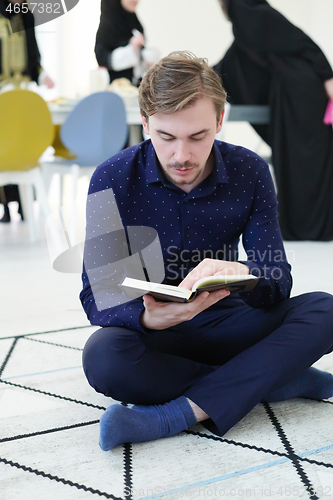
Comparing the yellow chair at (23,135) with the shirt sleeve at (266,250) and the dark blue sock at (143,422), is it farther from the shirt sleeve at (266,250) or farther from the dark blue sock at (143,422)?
the dark blue sock at (143,422)

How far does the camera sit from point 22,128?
2.64m

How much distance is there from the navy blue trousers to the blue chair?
74.2 inches

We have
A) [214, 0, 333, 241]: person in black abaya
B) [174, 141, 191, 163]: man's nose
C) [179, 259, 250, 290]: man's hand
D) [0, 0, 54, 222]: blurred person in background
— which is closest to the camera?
[179, 259, 250, 290]: man's hand

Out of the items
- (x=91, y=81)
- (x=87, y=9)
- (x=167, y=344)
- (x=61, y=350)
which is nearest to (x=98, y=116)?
(x=91, y=81)

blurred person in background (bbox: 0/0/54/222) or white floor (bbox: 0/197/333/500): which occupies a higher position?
blurred person in background (bbox: 0/0/54/222)

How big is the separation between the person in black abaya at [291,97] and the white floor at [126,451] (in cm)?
175

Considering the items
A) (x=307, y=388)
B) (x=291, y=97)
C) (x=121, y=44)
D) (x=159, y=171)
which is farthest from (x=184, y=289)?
(x=121, y=44)

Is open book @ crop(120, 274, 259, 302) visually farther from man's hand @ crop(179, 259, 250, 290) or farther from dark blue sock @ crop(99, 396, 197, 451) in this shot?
dark blue sock @ crop(99, 396, 197, 451)

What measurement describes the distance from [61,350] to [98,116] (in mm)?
1613

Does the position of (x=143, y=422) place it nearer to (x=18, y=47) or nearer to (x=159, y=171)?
(x=159, y=171)

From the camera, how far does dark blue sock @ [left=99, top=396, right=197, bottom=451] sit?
3.13 ft

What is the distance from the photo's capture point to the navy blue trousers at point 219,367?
1.00m

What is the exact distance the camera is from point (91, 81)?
Answer: 3023mm

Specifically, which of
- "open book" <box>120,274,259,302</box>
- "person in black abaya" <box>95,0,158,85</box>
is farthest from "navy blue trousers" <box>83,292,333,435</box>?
"person in black abaya" <box>95,0,158,85</box>
